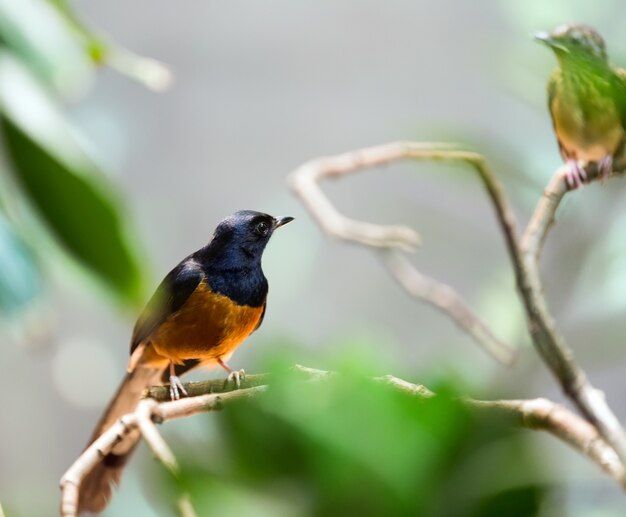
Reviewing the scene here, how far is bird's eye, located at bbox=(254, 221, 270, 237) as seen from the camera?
45 cm

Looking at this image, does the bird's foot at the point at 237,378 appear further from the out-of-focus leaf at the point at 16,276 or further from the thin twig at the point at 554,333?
the out-of-focus leaf at the point at 16,276

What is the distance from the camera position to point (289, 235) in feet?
2.25

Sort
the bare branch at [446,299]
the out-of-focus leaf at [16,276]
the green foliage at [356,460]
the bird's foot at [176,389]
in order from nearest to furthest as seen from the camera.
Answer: the green foliage at [356,460] → the bird's foot at [176,389] → the bare branch at [446,299] → the out-of-focus leaf at [16,276]

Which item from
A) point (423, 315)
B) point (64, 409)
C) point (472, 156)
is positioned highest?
point (472, 156)

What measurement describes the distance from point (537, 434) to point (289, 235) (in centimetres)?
33

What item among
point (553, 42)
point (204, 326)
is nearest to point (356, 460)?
point (204, 326)

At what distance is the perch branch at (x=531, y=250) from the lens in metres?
0.46

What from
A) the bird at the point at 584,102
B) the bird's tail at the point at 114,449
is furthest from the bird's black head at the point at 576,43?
the bird's tail at the point at 114,449

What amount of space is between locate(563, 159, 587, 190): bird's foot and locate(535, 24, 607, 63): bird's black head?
0.06m

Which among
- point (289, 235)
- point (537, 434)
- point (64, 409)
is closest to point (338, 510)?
point (537, 434)

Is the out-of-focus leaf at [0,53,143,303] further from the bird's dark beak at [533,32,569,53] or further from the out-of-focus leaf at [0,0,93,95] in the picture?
the bird's dark beak at [533,32,569,53]

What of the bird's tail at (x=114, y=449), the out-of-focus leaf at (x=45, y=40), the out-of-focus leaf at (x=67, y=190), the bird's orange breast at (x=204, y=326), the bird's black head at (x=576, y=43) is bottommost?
the bird's tail at (x=114, y=449)

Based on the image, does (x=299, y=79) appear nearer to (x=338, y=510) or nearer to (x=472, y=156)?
(x=472, y=156)

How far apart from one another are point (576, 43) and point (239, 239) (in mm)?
222
